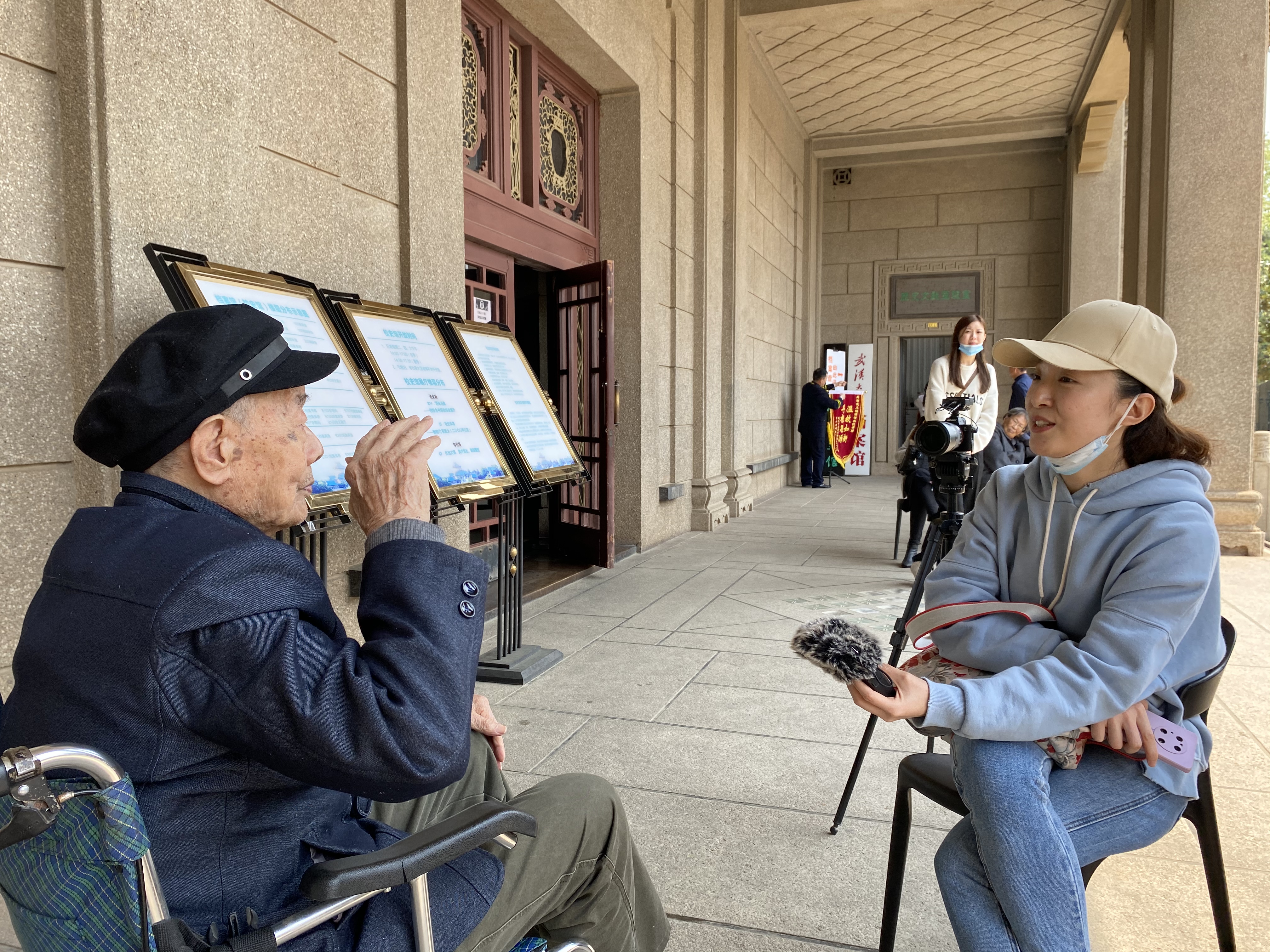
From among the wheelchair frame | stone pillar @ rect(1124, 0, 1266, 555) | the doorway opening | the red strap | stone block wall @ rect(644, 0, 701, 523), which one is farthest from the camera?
the doorway opening

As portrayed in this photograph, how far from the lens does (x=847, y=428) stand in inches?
602

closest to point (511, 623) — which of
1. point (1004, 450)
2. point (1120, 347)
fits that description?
point (1120, 347)

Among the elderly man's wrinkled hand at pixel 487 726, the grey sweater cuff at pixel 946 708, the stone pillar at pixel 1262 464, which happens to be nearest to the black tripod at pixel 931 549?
the grey sweater cuff at pixel 946 708

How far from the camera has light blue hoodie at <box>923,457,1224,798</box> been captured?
1394 millimetres

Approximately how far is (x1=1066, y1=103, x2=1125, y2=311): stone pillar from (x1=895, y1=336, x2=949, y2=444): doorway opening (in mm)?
2463

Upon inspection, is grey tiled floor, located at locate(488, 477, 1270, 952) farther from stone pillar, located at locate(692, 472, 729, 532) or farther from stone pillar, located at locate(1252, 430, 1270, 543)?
stone pillar, located at locate(1252, 430, 1270, 543)

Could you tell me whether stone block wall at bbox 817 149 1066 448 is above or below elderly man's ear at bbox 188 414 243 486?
above

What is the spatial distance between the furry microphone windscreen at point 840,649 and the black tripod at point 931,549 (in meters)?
0.76

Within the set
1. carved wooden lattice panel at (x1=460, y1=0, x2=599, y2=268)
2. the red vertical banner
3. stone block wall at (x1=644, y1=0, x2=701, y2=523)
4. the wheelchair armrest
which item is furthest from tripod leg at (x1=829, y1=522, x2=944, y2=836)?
the red vertical banner

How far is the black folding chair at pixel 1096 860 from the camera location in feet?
4.99

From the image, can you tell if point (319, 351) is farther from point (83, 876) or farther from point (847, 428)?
point (847, 428)

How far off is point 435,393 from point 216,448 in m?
1.96

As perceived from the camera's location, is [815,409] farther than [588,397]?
Yes

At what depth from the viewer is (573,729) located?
3266mm
